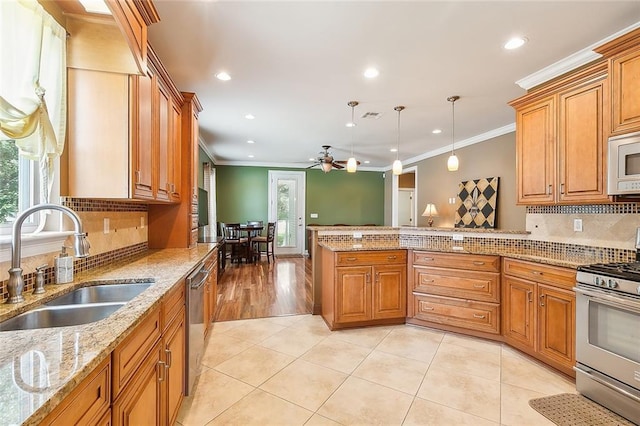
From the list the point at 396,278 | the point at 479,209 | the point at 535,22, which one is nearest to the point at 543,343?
the point at 396,278

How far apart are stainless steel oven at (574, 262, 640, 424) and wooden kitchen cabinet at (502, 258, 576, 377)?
0.15m

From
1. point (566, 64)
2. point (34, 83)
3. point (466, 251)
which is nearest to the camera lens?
point (34, 83)

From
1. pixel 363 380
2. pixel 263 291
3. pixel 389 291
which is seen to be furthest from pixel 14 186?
pixel 263 291

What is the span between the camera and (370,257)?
3293mm

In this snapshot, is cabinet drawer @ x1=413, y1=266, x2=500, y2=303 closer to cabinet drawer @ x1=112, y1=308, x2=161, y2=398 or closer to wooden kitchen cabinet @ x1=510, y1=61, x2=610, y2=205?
wooden kitchen cabinet @ x1=510, y1=61, x2=610, y2=205

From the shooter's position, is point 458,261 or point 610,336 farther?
point 458,261

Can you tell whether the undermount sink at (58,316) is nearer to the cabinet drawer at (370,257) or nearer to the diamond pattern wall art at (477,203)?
the cabinet drawer at (370,257)

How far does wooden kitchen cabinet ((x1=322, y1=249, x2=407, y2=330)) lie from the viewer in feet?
10.6

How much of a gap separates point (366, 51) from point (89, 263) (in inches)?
103

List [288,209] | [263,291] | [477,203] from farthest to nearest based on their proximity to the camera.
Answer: [288,209], [477,203], [263,291]

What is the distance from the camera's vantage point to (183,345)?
189cm

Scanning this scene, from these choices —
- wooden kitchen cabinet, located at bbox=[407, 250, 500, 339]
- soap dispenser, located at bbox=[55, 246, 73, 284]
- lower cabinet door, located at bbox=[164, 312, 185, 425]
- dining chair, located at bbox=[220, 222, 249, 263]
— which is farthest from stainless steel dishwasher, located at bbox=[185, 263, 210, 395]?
dining chair, located at bbox=[220, 222, 249, 263]

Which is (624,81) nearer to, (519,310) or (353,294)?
(519,310)

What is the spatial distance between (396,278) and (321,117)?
2.49 meters
